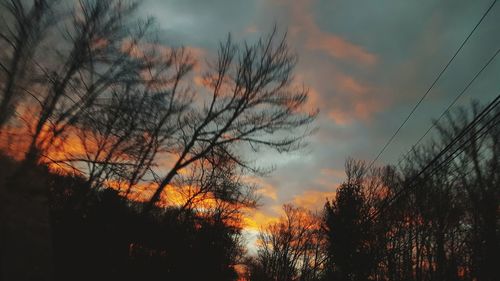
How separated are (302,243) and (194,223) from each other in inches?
2002

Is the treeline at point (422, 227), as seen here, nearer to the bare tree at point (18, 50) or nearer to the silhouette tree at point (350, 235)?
the silhouette tree at point (350, 235)

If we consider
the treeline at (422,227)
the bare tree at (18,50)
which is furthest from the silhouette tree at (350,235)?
the bare tree at (18,50)

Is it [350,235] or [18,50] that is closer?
[18,50]

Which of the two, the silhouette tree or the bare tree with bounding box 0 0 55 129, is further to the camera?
the silhouette tree

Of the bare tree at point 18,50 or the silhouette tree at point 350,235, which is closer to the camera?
the bare tree at point 18,50

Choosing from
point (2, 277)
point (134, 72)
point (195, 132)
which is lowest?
point (2, 277)

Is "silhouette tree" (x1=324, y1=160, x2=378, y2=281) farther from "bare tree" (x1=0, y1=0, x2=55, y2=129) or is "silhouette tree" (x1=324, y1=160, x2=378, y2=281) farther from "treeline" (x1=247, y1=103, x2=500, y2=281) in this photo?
"bare tree" (x1=0, y1=0, x2=55, y2=129)

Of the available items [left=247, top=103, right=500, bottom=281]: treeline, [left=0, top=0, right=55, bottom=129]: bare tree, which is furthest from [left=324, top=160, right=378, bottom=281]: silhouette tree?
[left=0, top=0, right=55, bottom=129]: bare tree

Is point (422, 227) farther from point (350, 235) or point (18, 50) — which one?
point (18, 50)

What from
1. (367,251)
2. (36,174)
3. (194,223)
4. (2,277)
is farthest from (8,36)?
(367,251)

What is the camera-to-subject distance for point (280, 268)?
79.4 meters

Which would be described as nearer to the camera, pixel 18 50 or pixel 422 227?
pixel 18 50

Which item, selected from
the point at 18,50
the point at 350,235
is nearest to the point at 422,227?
the point at 350,235

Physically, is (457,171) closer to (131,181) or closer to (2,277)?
(131,181)
